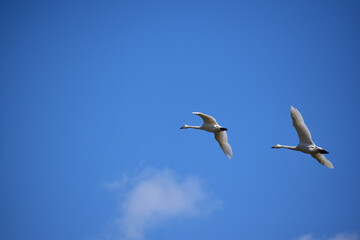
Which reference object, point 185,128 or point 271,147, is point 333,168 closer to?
point 271,147

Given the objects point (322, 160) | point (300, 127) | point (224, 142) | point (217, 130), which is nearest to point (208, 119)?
point (217, 130)

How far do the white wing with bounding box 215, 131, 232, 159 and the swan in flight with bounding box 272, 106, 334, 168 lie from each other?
17.3ft

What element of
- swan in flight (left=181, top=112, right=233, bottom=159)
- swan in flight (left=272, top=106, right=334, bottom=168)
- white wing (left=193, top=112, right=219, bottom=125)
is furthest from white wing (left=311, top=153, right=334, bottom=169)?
white wing (left=193, top=112, right=219, bottom=125)

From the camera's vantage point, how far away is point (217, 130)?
4988cm

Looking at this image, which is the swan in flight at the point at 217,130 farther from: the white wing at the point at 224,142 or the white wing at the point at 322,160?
the white wing at the point at 322,160

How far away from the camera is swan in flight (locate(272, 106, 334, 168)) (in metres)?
44.7

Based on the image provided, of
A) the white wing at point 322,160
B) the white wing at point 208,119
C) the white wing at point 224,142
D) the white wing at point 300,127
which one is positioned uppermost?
the white wing at point 208,119

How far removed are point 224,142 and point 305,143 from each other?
763 cm

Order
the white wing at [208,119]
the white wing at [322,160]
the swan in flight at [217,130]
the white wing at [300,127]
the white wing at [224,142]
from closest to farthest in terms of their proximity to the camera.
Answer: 1. the white wing at [300,127]
2. the white wing at [322,160]
3. the white wing at [208,119]
4. the swan in flight at [217,130]
5. the white wing at [224,142]

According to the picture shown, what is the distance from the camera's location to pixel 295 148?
47.9 metres

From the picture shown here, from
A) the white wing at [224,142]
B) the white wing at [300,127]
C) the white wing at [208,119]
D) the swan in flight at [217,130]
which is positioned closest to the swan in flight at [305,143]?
the white wing at [300,127]

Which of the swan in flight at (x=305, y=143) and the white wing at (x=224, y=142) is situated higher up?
the white wing at (x=224, y=142)

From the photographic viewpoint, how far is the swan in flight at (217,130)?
161ft

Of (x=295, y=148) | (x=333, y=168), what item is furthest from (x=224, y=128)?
(x=333, y=168)
